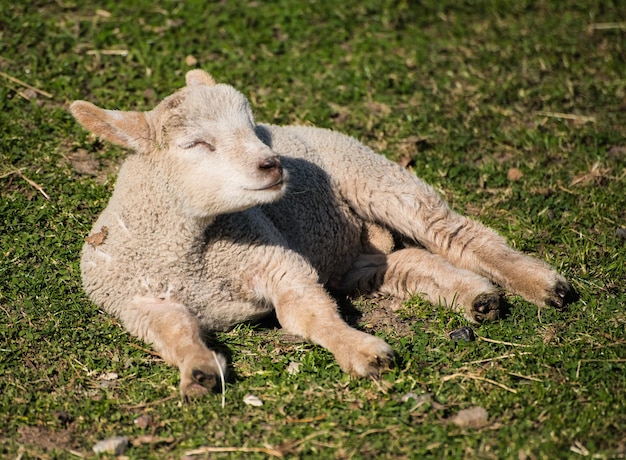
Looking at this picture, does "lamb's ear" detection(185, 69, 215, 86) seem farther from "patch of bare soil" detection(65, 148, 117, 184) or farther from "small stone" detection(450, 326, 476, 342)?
"small stone" detection(450, 326, 476, 342)

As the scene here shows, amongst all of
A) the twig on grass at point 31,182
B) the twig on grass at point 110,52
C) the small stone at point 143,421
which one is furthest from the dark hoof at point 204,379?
the twig on grass at point 110,52

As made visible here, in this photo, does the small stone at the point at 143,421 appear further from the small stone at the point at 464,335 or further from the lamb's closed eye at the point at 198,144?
the small stone at the point at 464,335

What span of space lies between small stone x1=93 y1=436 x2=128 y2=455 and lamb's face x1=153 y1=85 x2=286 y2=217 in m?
1.64

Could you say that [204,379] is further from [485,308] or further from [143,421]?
[485,308]

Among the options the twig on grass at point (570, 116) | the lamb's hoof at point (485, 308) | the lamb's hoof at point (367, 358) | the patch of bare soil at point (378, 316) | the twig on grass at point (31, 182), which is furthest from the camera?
the twig on grass at point (570, 116)

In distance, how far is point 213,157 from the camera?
598 cm

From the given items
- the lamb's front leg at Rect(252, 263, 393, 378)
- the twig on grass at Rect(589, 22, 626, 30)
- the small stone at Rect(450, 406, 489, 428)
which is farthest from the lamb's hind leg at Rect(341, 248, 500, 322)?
the twig on grass at Rect(589, 22, 626, 30)

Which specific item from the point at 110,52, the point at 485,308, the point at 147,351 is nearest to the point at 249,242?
the point at 147,351

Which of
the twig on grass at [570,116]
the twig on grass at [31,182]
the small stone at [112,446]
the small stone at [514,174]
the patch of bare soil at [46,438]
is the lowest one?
the twig on grass at [31,182]

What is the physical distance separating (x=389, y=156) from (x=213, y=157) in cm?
336

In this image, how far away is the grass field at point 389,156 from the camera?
5.41 metres

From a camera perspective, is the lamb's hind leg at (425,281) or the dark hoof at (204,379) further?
the lamb's hind leg at (425,281)

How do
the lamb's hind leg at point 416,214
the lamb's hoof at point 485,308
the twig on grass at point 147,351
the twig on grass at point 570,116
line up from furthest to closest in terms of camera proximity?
the twig on grass at point 570,116 < the lamb's hind leg at point 416,214 < the lamb's hoof at point 485,308 < the twig on grass at point 147,351

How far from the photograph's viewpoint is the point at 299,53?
10.2 m
